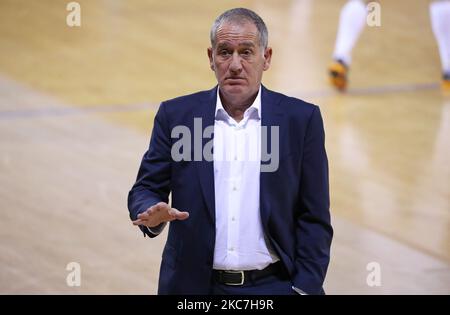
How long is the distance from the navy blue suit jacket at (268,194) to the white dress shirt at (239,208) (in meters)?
0.03

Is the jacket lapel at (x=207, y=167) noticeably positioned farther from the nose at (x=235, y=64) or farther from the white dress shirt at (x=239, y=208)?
the nose at (x=235, y=64)

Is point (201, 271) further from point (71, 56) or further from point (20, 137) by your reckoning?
point (71, 56)

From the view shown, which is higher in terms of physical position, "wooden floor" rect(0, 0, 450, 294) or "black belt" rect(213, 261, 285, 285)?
"wooden floor" rect(0, 0, 450, 294)

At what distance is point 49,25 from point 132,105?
2.30 m

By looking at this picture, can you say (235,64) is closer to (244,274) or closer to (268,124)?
(268,124)

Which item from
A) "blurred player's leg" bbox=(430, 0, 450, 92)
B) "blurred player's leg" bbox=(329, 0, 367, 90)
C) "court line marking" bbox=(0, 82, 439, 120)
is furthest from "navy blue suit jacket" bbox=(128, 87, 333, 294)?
"blurred player's leg" bbox=(430, 0, 450, 92)

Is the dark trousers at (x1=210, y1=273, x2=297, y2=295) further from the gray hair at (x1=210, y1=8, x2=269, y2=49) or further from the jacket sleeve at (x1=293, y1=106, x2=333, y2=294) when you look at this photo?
the gray hair at (x1=210, y1=8, x2=269, y2=49)

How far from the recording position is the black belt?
2934 mm

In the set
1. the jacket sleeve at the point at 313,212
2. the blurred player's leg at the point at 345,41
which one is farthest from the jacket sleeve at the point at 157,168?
the blurred player's leg at the point at 345,41

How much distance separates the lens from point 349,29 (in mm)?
8461

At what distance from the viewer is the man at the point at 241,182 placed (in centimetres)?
290

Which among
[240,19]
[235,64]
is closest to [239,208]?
[235,64]

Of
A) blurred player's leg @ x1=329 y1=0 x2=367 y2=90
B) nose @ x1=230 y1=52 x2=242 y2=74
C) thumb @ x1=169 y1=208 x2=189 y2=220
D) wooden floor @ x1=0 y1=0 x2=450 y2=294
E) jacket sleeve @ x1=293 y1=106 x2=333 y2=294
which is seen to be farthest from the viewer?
blurred player's leg @ x1=329 y1=0 x2=367 y2=90

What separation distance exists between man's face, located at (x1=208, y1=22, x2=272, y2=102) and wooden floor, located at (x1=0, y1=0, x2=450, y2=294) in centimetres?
222
